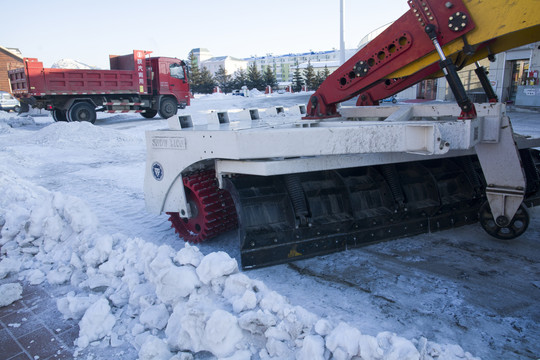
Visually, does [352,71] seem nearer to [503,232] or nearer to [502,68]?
[503,232]

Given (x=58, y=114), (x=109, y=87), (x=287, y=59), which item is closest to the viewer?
(x=109, y=87)

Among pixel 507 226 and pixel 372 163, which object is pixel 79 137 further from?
pixel 507 226

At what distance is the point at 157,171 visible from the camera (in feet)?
13.5

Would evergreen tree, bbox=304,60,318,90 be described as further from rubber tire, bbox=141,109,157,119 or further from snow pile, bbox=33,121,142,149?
Answer: snow pile, bbox=33,121,142,149

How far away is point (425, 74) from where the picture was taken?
171 inches

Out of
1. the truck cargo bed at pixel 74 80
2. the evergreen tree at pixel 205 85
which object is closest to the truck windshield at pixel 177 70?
the truck cargo bed at pixel 74 80

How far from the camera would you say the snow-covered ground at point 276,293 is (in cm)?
250

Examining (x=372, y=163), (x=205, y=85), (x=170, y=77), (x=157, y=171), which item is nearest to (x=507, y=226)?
(x=372, y=163)

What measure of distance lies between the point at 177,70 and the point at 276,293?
17011 millimetres

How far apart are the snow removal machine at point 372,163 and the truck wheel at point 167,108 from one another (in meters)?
A: 14.2

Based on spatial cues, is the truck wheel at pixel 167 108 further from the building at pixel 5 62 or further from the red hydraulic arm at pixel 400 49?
the building at pixel 5 62

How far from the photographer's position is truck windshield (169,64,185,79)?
18.2m

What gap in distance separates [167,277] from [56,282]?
1.28 m

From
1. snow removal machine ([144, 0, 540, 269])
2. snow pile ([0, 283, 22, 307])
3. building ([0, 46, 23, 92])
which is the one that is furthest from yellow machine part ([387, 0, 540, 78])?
building ([0, 46, 23, 92])
